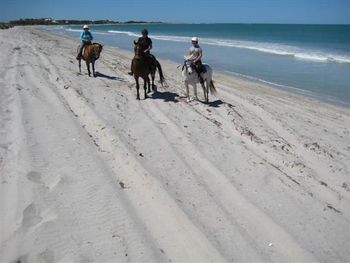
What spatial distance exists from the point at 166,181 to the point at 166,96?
6.09 m

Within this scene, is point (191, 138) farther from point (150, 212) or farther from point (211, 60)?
point (211, 60)

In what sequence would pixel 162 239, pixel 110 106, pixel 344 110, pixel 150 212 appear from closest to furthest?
pixel 162 239 → pixel 150 212 → pixel 110 106 → pixel 344 110

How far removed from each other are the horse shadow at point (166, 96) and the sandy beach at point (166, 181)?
1.71ft

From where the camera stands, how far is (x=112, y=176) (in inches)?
229

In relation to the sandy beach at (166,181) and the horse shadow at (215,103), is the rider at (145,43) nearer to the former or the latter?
the sandy beach at (166,181)

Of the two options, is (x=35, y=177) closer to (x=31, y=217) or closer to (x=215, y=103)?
(x=31, y=217)

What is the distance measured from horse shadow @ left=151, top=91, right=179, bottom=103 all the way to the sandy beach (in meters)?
0.52

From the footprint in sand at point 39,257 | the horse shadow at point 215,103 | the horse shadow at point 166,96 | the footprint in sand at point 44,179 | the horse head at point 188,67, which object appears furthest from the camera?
the horse shadow at point 166,96

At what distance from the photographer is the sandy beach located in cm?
429

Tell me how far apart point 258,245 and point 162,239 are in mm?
1160

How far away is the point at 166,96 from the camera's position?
456 inches

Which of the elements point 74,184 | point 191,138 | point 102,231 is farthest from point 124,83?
point 102,231

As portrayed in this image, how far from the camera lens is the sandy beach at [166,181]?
14.1 ft

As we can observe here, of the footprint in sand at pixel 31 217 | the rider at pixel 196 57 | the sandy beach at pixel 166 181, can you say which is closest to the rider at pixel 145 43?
the rider at pixel 196 57
